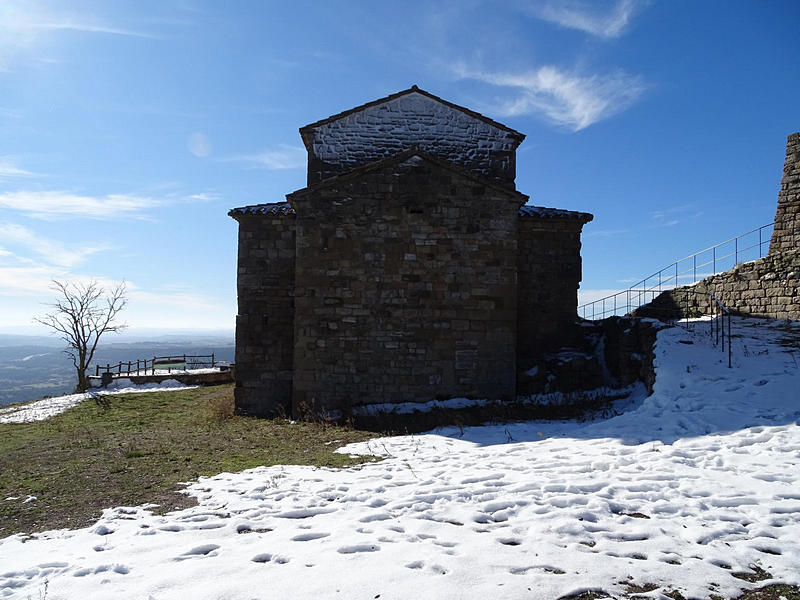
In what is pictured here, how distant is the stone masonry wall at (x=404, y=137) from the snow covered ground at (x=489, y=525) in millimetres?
11391

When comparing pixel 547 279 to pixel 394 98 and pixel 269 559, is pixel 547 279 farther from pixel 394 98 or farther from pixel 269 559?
pixel 269 559

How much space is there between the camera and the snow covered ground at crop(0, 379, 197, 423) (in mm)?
17339

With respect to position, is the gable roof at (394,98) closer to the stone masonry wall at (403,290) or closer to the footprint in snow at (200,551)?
the stone masonry wall at (403,290)

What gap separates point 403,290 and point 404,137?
6.71 meters

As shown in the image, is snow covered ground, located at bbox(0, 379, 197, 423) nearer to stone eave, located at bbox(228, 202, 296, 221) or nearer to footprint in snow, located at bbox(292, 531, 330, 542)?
stone eave, located at bbox(228, 202, 296, 221)

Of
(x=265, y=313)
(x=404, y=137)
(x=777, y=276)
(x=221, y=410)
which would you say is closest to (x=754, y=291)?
(x=777, y=276)

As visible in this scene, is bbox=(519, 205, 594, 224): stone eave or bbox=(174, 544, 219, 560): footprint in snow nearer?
bbox=(174, 544, 219, 560): footprint in snow

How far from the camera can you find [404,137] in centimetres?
1722

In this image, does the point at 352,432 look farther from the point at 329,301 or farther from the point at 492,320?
the point at 492,320

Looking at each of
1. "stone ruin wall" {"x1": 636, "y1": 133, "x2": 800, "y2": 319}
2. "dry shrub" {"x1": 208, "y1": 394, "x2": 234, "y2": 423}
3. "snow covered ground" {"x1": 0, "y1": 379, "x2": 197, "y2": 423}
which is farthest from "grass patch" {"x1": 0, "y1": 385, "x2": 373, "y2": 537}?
"stone ruin wall" {"x1": 636, "y1": 133, "x2": 800, "y2": 319}

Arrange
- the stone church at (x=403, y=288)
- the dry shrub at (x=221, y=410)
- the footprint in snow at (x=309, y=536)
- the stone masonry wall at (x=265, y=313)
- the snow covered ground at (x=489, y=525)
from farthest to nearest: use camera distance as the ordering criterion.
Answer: the stone masonry wall at (x=265, y=313) → the dry shrub at (x=221, y=410) → the stone church at (x=403, y=288) → the footprint in snow at (x=309, y=536) → the snow covered ground at (x=489, y=525)

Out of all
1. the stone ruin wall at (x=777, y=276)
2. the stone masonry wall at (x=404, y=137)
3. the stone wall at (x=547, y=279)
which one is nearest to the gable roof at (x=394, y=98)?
the stone masonry wall at (x=404, y=137)

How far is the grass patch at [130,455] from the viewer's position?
6.98 meters

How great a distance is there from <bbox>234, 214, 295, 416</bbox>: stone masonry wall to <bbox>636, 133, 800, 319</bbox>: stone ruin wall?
493 inches
